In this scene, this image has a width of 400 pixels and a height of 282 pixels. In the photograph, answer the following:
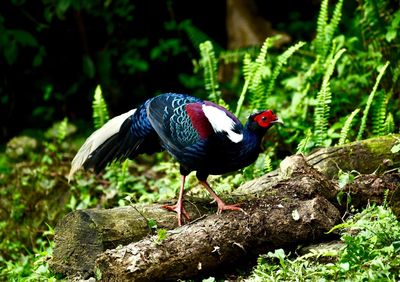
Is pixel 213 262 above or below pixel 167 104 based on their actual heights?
below

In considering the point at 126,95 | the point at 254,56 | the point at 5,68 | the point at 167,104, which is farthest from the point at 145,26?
the point at 167,104

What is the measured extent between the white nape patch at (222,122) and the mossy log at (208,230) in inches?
19.7

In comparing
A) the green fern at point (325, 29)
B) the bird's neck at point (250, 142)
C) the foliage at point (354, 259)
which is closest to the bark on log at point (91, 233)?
the bird's neck at point (250, 142)

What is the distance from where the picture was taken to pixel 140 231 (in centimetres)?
491

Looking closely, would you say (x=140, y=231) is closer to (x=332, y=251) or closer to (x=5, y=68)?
(x=332, y=251)

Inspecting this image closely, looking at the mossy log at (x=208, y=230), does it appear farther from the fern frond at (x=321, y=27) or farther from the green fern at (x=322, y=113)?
the fern frond at (x=321, y=27)

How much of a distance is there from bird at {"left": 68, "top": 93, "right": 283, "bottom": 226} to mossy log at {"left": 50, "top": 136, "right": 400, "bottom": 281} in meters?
0.21

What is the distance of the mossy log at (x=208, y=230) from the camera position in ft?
14.5

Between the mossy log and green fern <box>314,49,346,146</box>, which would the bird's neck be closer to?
the mossy log

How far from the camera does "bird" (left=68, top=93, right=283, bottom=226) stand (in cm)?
489

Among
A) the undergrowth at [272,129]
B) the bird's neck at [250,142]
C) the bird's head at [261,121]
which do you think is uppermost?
the bird's head at [261,121]

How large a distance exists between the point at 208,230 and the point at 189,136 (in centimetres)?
74

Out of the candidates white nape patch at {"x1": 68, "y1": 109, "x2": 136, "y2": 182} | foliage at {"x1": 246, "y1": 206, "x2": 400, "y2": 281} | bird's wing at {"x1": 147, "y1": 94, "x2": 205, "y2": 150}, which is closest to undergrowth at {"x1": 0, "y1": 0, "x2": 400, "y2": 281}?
white nape patch at {"x1": 68, "y1": 109, "x2": 136, "y2": 182}

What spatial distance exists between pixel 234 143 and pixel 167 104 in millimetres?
710
